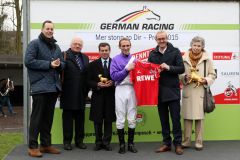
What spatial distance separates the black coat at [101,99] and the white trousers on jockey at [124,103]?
0.54 feet

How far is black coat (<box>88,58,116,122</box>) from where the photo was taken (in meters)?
6.17

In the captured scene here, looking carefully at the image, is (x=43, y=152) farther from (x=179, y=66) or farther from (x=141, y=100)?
(x=179, y=66)

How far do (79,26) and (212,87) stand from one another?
249 cm

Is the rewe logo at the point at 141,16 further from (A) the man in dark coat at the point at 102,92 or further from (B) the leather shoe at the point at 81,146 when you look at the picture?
(B) the leather shoe at the point at 81,146

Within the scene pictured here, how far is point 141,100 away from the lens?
19.7 ft

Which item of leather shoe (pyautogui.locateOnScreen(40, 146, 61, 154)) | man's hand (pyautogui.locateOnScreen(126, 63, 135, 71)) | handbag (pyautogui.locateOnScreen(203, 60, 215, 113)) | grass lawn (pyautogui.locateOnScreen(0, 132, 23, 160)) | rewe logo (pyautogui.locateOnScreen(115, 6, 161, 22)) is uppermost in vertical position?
rewe logo (pyautogui.locateOnScreen(115, 6, 161, 22))

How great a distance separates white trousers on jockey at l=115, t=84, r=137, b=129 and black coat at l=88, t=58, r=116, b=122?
6.5 inches

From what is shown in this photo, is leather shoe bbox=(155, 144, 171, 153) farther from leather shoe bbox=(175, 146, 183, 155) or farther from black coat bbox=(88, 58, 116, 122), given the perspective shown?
black coat bbox=(88, 58, 116, 122)

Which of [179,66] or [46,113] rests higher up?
[179,66]

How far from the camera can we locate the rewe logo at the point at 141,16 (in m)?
6.86

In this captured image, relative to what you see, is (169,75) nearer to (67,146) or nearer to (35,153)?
(67,146)

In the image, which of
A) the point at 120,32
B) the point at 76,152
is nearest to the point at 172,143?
the point at 76,152

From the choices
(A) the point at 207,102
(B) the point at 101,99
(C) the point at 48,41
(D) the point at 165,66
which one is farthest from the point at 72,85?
(A) the point at 207,102

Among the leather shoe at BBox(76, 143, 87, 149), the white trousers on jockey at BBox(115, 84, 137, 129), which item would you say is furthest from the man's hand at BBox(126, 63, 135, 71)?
the leather shoe at BBox(76, 143, 87, 149)
